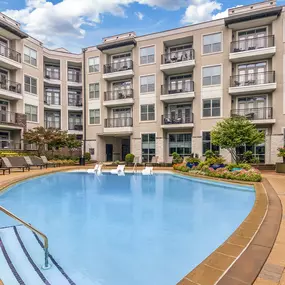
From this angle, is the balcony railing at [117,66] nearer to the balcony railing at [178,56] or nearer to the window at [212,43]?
the balcony railing at [178,56]

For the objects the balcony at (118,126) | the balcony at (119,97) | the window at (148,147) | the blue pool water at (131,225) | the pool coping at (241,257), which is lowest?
the blue pool water at (131,225)

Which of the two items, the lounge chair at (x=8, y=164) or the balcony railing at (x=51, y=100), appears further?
the balcony railing at (x=51, y=100)

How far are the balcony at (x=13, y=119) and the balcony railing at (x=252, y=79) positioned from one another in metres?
20.0

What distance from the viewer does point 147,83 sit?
73.7 feet

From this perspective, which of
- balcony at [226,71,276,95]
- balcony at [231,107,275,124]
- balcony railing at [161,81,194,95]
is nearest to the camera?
balcony at [231,107,275,124]

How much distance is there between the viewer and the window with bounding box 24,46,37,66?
73.8 ft

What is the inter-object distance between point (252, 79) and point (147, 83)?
9.72 meters

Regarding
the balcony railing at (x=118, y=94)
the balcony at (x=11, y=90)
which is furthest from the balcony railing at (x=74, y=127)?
the balcony at (x=11, y=90)

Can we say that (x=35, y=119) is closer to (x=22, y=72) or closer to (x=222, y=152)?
(x=22, y=72)

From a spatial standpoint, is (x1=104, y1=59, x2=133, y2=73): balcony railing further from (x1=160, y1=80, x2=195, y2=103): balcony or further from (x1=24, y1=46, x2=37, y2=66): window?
(x1=24, y1=46, x2=37, y2=66): window

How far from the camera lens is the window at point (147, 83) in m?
22.3

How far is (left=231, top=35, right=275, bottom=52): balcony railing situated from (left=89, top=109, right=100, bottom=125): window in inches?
584

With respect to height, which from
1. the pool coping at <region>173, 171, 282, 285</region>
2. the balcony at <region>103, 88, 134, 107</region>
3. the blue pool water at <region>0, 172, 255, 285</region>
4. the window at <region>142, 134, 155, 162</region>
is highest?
the balcony at <region>103, 88, 134, 107</region>

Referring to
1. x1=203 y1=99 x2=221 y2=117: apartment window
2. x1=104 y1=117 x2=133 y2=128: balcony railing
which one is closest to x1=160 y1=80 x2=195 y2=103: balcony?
x1=203 y1=99 x2=221 y2=117: apartment window
